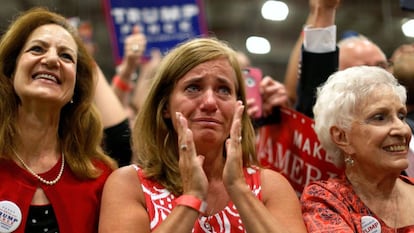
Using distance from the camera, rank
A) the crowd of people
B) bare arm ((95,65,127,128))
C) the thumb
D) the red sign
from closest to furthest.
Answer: the crowd of people
the red sign
bare arm ((95,65,127,128))
the thumb

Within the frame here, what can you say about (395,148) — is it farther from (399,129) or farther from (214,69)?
(214,69)

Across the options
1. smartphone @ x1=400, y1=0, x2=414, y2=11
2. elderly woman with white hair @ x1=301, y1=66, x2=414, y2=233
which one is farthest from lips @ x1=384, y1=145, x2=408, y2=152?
smartphone @ x1=400, y1=0, x2=414, y2=11

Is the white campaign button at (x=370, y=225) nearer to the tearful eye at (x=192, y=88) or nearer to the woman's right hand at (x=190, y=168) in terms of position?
the woman's right hand at (x=190, y=168)

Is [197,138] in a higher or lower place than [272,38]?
higher

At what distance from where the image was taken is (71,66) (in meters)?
2.77

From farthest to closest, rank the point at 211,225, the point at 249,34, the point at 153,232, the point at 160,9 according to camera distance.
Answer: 1. the point at 249,34
2. the point at 160,9
3. the point at 211,225
4. the point at 153,232

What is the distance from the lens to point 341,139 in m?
2.71

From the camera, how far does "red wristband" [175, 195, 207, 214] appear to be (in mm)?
2250

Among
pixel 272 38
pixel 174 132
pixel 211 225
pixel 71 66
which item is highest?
pixel 71 66

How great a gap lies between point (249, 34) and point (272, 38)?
1.18ft

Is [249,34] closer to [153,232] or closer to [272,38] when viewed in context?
[272,38]

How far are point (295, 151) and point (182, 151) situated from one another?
3.33 feet

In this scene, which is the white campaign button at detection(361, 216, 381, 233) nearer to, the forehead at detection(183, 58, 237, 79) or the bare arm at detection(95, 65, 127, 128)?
the forehead at detection(183, 58, 237, 79)

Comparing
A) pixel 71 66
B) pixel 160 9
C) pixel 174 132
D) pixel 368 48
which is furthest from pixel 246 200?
pixel 160 9
